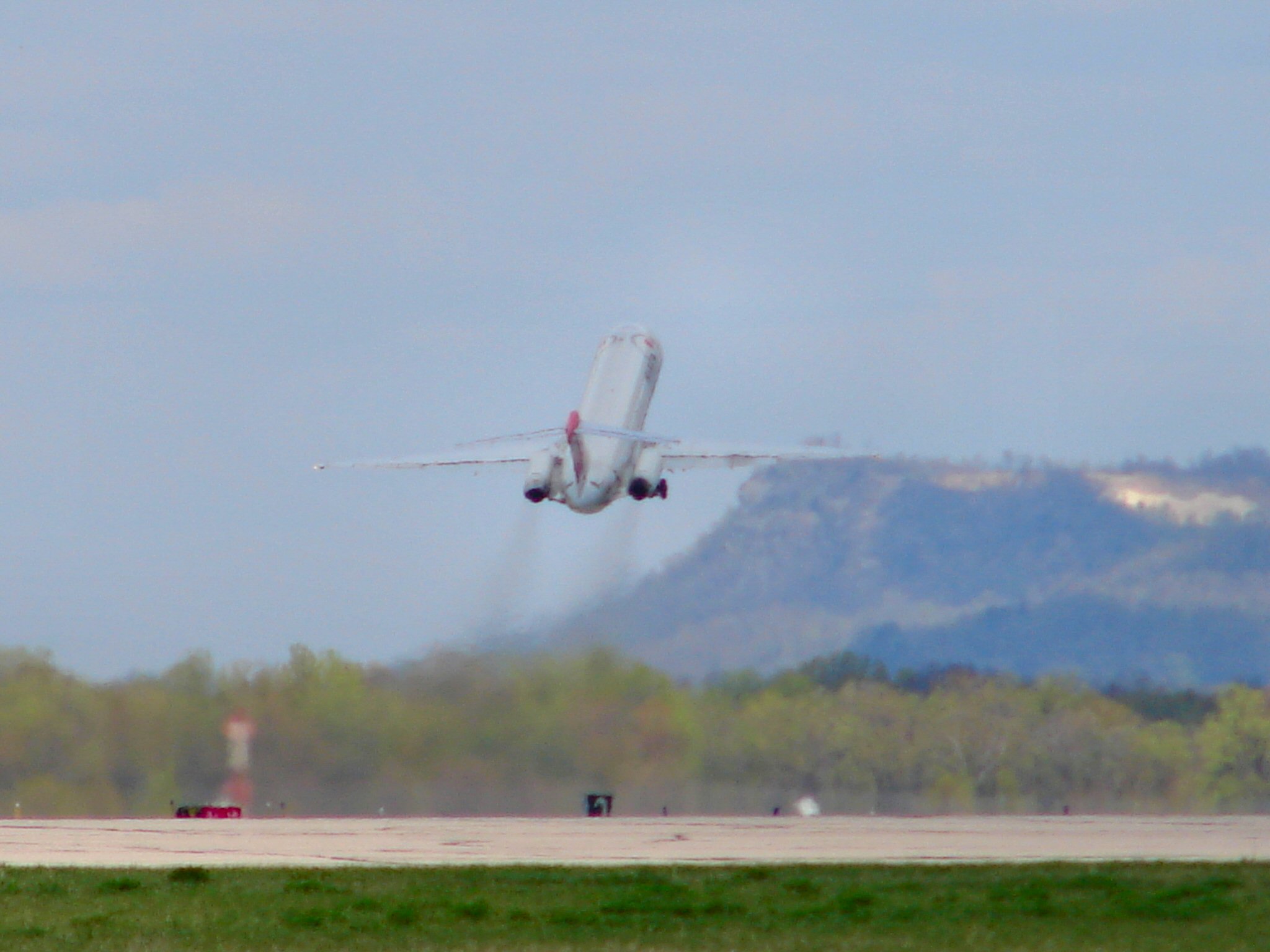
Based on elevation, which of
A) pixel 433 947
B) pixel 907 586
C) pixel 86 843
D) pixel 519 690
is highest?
pixel 907 586

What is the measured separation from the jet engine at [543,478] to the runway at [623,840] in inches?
452

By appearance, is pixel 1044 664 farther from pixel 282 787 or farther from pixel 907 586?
pixel 282 787

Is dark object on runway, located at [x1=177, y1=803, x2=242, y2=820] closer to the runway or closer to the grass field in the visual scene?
the runway

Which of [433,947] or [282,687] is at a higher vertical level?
[282,687]

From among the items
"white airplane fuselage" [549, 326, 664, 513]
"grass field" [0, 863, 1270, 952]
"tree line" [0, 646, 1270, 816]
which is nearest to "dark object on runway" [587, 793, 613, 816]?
"tree line" [0, 646, 1270, 816]

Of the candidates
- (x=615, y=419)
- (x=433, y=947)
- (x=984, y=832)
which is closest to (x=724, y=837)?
(x=984, y=832)

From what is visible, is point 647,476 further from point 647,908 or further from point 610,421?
point 647,908

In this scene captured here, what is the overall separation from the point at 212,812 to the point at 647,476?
21.6 m

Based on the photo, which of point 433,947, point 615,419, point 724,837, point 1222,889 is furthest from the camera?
point 615,419

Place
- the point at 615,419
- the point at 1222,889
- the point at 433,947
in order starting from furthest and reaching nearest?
the point at 615,419
the point at 1222,889
the point at 433,947

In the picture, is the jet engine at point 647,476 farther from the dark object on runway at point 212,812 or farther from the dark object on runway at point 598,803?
the dark object on runway at point 212,812

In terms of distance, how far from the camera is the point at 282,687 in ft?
254

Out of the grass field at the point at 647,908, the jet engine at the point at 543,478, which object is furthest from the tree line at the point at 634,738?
the grass field at the point at 647,908

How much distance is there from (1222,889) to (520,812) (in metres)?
39.1
